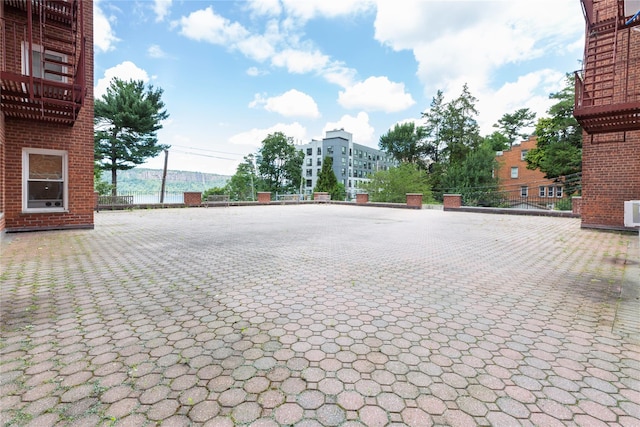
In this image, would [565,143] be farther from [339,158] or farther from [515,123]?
[339,158]

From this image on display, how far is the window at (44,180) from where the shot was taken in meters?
8.40

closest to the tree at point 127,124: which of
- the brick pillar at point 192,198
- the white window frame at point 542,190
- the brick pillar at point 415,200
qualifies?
the brick pillar at point 192,198

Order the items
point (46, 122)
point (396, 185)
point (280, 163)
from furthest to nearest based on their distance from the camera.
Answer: point (280, 163), point (396, 185), point (46, 122)

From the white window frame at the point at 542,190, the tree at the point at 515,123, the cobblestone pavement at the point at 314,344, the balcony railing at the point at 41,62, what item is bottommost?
the cobblestone pavement at the point at 314,344

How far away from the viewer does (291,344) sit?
2555 mm

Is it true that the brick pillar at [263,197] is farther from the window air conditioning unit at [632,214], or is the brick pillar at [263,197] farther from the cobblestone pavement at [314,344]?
the window air conditioning unit at [632,214]

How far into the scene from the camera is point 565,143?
1054 inches

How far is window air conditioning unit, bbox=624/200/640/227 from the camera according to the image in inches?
250

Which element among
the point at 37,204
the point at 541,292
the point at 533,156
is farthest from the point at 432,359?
the point at 533,156

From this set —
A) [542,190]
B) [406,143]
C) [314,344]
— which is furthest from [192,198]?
[406,143]

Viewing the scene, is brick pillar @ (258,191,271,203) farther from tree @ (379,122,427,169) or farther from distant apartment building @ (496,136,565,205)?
tree @ (379,122,427,169)

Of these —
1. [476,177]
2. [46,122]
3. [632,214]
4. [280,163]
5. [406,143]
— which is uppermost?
[406,143]

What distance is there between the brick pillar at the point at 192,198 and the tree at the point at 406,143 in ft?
113

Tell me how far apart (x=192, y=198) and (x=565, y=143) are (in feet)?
104
